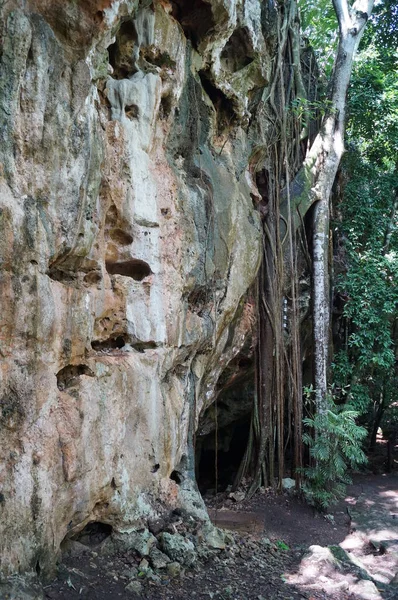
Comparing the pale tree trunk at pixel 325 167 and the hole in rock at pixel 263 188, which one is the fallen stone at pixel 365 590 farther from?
the hole in rock at pixel 263 188

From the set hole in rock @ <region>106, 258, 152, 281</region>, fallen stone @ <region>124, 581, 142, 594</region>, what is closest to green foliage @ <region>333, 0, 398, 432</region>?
hole in rock @ <region>106, 258, 152, 281</region>

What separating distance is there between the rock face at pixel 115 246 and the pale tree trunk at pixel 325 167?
146 centimetres

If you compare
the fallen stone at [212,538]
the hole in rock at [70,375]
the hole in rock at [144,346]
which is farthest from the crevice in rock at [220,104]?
the fallen stone at [212,538]

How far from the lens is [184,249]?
4656mm

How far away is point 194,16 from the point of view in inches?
183

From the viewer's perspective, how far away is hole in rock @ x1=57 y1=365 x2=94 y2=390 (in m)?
3.31

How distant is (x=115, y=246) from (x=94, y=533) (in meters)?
2.11

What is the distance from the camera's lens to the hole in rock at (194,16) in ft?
15.0

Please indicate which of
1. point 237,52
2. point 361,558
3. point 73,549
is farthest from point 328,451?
point 237,52

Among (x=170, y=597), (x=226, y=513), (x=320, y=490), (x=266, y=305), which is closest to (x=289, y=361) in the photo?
(x=266, y=305)

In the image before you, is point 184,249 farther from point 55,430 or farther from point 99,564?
point 99,564

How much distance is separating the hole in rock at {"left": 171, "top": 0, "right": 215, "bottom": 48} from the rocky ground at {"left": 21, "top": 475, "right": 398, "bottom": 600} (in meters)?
4.25

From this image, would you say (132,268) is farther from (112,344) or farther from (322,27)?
(322,27)

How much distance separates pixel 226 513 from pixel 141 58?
4717 millimetres
